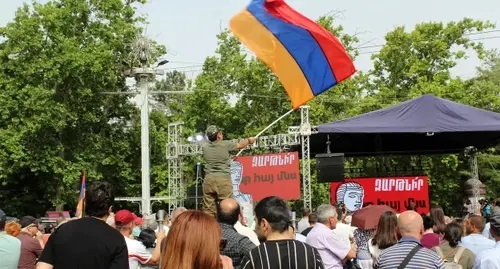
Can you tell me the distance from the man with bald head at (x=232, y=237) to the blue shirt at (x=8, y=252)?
6.50ft

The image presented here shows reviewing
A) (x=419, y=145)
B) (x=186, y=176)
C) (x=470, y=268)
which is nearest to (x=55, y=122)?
(x=186, y=176)

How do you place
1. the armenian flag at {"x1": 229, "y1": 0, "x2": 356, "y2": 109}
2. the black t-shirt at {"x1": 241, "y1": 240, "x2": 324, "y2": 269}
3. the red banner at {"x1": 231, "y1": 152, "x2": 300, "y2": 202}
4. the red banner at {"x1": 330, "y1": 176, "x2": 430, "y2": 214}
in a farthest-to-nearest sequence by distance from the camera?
the red banner at {"x1": 231, "y1": 152, "x2": 300, "y2": 202} → the red banner at {"x1": 330, "y1": 176, "x2": 430, "y2": 214} → the armenian flag at {"x1": 229, "y1": 0, "x2": 356, "y2": 109} → the black t-shirt at {"x1": 241, "y1": 240, "x2": 324, "y2": 269}

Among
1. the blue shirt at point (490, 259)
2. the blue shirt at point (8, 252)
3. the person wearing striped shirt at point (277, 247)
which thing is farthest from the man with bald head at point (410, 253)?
the blue shirt at point (8, 252)

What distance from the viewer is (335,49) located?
975cm

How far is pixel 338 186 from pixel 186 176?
75.0 feet

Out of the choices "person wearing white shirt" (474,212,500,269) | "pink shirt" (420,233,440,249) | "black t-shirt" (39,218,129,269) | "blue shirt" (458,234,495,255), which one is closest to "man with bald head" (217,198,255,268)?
"black t-shirt" (39,218,129,269)

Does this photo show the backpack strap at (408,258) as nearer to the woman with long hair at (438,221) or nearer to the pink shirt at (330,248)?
the pink shirt at (330,248)

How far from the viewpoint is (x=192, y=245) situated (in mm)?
3166

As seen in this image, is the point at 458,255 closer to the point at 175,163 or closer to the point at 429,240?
the point at 429,240

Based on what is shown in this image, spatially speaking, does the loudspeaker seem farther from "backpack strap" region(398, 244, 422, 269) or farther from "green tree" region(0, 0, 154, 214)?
"green tree" region(0, 0, 154, 214)

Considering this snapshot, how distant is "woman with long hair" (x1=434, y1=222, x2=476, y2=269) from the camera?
598 cm

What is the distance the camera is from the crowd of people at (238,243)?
10.5 ft

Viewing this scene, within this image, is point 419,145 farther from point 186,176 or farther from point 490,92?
point 186,176

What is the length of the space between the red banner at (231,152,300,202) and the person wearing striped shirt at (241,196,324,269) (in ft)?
46.4
